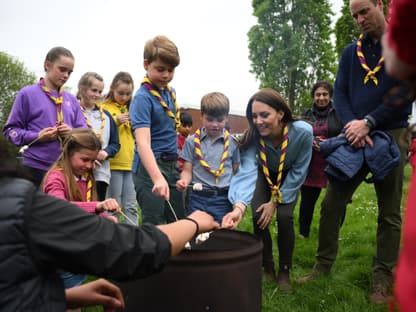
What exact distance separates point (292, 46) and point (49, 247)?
113 feet

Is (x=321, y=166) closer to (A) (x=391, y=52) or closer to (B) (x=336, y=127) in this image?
(B) (x=336, y=127)

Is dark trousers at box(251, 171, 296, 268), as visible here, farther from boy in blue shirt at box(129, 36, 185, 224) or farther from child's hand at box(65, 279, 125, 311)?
child's hand at box(65, 279, 125, 311)

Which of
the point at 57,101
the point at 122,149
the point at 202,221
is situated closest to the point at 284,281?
the point at 202,221

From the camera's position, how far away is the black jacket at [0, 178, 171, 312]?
1.30 meters

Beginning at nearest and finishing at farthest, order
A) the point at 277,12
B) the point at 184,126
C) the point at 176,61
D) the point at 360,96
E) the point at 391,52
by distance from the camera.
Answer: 1. the point at 391,52
2. the point at 176,61
3. the point at 360,96
4. the point at 184,126
5. the point at 277,12

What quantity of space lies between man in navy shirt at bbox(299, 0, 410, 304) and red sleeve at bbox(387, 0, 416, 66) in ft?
7.45

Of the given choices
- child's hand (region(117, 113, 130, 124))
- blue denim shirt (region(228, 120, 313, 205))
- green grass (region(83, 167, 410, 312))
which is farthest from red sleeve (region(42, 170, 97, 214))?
child's hand (region(117, 113, 130, 124))

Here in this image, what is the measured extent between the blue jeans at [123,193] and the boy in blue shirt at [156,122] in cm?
125

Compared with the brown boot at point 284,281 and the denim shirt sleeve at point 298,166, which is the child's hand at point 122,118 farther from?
the brown boot at point 284,281

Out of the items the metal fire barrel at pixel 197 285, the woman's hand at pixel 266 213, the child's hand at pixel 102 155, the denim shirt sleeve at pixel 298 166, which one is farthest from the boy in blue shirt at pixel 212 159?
the metal fire barrel at pixel 197 285

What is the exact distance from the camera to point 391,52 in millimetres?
912

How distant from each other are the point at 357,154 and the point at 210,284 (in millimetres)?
1639

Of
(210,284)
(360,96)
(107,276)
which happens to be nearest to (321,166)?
(360,96)

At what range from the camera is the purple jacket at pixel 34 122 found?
12.0 ft
